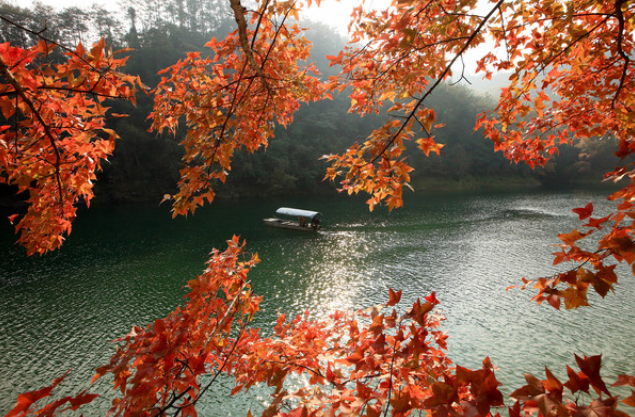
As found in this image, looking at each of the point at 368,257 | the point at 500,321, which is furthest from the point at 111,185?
the point at 500,321

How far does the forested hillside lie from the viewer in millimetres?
27359

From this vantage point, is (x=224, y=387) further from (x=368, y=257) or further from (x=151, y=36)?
(x=151, y=36)

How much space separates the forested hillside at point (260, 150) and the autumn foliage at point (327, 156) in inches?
789

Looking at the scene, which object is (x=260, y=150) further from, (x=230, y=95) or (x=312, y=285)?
(x=230, y=95)

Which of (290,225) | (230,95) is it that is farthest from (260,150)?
(230,95)

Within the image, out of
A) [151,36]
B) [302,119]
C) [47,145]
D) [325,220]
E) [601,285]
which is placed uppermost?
[151,36]

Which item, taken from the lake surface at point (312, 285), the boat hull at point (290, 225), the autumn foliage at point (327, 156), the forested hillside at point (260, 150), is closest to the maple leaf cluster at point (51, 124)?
the autumn foliage at point (327, 156)

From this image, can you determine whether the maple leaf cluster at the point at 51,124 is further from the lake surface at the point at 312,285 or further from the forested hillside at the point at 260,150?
the forested hillside at the point at 260,150

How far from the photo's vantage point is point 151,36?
112 ft

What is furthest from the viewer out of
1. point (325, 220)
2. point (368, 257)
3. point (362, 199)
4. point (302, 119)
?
point (302, 119)

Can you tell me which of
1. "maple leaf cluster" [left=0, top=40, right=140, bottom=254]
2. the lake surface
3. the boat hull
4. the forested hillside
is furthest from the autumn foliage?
the forested hillside

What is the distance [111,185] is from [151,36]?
18154 millimetres

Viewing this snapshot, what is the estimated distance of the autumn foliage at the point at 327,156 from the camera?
4.22ft

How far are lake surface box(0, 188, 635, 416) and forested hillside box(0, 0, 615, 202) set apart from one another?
9351mm
